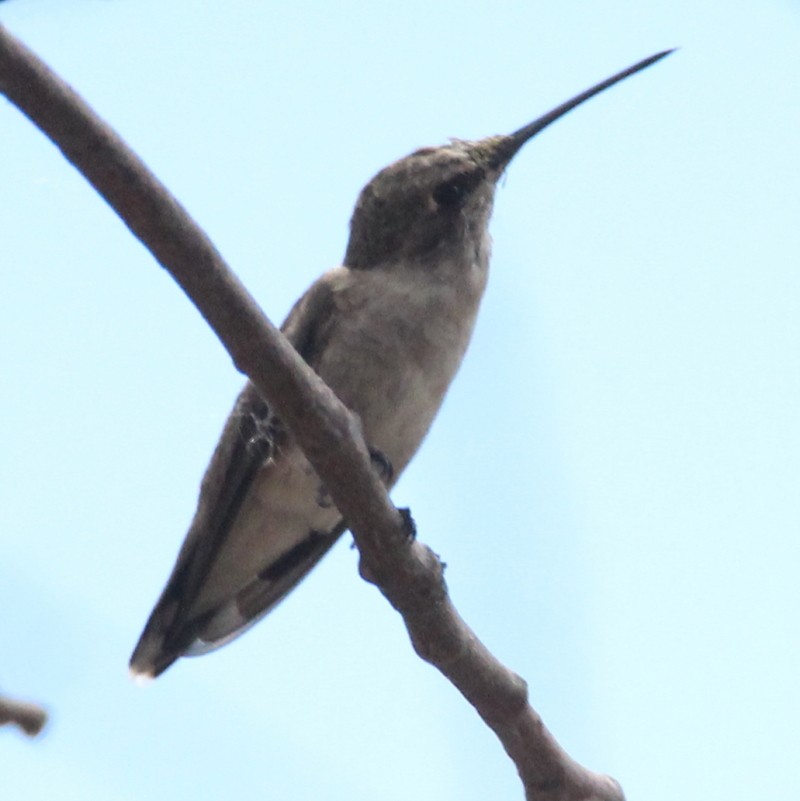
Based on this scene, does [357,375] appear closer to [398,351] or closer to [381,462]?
[398,351]

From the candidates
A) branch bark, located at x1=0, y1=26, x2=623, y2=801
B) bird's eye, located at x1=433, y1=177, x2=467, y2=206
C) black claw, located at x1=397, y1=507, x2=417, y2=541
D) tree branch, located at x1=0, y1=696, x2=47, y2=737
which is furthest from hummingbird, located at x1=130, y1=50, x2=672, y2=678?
tree branch, located at x1=0, y1=696, x2=47, y2=737

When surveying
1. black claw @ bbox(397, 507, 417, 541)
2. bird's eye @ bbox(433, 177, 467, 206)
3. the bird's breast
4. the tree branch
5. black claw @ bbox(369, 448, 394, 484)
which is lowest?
the tree branch

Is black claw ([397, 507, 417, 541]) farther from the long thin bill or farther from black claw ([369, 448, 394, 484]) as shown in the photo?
the long thin bill

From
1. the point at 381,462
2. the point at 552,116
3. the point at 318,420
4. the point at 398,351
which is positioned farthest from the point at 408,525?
the point at 552,116

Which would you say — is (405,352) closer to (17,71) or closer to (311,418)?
(311,418)

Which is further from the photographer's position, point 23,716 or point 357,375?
point 357,375

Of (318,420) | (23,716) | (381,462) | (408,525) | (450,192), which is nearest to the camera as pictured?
(23,716)

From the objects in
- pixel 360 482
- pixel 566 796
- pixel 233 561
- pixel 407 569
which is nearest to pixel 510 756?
pixel 566 796
